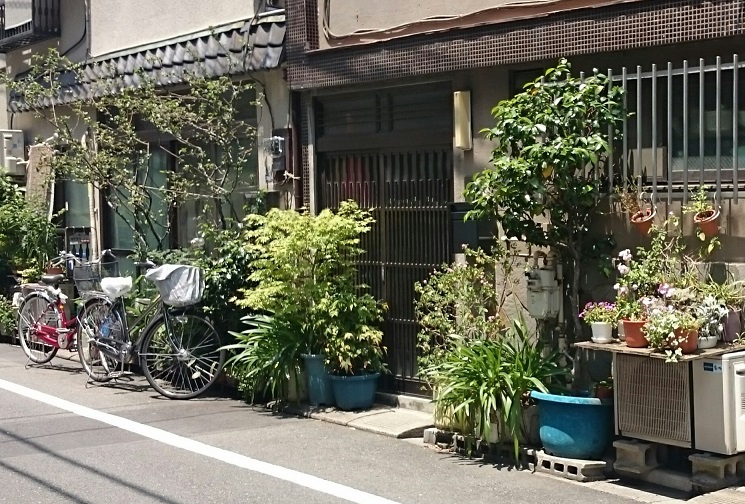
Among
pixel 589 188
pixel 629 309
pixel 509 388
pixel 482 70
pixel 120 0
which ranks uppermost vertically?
pixel 120 0

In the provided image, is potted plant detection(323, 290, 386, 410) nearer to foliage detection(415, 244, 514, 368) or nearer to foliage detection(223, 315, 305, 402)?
foliage detection(223, 315, 305, 402)

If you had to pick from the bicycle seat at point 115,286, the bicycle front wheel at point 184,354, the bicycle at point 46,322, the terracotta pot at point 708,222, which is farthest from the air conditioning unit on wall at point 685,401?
the bicycle at point 46,322

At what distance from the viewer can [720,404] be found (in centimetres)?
670

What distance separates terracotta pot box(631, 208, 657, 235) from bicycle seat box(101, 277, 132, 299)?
238 inches

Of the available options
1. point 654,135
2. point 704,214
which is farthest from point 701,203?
point 654,135

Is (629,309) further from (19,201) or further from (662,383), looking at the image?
(19,201)

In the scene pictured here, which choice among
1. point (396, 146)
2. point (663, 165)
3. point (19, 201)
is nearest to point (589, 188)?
point (663, 165)

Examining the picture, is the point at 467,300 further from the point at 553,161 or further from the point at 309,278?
the point at 309,278

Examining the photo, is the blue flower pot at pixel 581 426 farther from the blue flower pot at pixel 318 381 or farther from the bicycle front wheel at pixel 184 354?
the bicycle front wheel at pixel 184 354

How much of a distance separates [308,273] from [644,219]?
3.54m

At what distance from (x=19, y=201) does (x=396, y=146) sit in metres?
8.29

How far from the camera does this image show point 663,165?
7973mm

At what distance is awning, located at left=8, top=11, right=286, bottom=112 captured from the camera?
11.4m

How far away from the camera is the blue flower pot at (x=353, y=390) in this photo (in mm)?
9711
